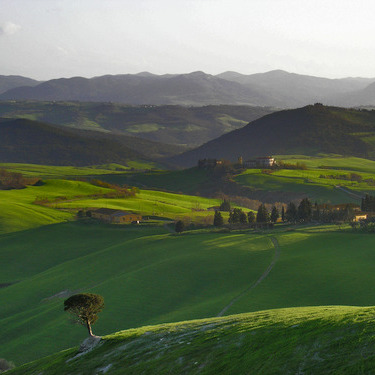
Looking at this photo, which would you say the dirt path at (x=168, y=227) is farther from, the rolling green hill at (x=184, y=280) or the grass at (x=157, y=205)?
the rolling green hill at (x=184, y=280)

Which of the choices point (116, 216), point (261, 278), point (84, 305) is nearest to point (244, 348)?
point (84, 305)

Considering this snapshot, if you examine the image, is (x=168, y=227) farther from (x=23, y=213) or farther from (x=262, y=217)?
(x=23, y=213)

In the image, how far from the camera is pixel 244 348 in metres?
27.9

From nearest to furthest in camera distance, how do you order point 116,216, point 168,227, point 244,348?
point 244,348 → point 168,227 → point 116,216

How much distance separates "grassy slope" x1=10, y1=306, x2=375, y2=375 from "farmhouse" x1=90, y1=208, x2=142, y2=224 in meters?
102

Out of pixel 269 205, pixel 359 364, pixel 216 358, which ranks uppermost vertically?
pixel 359 364

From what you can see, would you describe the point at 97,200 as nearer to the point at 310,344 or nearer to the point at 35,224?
the point at 35,224

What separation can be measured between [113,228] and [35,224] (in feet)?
73.0

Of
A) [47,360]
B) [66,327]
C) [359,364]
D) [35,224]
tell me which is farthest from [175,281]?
[35,224]

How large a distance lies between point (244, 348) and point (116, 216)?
115455 mm

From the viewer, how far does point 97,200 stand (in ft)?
583

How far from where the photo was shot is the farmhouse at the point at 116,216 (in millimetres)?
140538

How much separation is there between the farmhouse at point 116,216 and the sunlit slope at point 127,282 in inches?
876

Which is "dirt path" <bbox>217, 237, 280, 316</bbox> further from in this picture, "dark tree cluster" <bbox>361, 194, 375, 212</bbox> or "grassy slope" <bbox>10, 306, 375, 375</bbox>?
"dark tree cluster" <bbox>361, 194, 375, 212</bbox>
